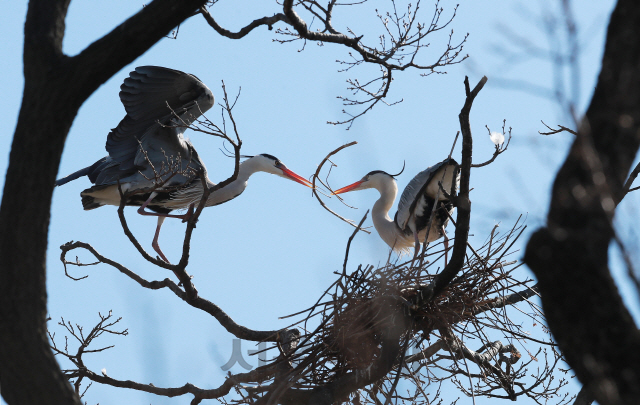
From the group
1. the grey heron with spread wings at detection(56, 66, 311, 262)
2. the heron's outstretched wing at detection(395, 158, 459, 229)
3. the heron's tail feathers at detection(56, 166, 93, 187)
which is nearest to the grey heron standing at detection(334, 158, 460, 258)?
the heron's outstretched wing at detection(395, 158, 459, 229)

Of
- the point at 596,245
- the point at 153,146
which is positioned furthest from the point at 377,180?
the point at 596,245

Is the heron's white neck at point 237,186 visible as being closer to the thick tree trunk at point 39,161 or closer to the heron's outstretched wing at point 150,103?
the heron's outstretched wing at point 150,103

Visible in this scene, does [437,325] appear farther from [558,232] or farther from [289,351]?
[558,232]

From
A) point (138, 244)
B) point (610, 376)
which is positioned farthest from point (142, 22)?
point (610, 376)

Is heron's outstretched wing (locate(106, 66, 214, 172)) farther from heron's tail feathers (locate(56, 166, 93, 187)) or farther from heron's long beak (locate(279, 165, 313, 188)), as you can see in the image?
heron's long beak (locate(279, 165, 313, 188))

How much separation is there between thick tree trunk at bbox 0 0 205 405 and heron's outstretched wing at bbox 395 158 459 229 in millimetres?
3563

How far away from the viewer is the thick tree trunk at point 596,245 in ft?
5.84

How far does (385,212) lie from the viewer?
7691 mm

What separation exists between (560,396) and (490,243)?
1.29 metres

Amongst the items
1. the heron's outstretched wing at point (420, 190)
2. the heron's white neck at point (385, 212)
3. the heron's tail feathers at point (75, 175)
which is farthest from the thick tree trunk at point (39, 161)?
the heron's white neck at point (385, 212)

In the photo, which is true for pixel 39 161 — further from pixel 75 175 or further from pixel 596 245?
pixel 75 175

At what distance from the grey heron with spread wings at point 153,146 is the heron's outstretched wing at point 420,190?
1903 millimetres

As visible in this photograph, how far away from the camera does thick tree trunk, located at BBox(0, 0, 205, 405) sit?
2217 mm

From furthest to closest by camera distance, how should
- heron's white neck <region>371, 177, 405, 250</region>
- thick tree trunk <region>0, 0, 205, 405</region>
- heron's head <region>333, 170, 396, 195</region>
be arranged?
heron's head <region>333, 170, 396, 195</region>
heron's white neck <region>371, 177, 405, 250</region>
thick tree trunk <region>0, 0, 205, 405</region>
